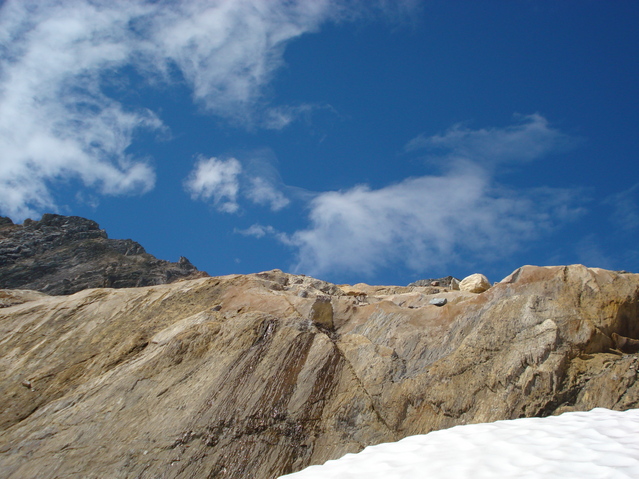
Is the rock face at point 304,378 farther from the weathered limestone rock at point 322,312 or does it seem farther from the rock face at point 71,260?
the rock face at point 71,260

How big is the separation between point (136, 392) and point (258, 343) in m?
3.08

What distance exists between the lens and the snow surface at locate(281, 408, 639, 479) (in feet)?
23.0

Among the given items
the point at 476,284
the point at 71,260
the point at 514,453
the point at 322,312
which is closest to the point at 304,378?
the point at 322,312

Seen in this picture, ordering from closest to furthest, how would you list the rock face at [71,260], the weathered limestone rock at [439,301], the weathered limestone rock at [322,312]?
1. the weathered limestone rock at [322,312]
2. the weathered limestone rock at [439,301]
3. the rock face at [71,260]

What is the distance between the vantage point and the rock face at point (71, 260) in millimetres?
46594

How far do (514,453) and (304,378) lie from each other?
212 inches

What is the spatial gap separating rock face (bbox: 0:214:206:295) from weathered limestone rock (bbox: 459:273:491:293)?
26812mm

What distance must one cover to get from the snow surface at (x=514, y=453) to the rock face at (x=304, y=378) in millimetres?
837

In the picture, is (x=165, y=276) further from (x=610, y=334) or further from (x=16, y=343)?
(x=610, y=334)

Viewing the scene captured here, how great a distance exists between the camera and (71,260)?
172 ft

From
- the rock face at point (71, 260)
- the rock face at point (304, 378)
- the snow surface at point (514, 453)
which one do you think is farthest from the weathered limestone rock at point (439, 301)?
the rock face at point (71, 260)

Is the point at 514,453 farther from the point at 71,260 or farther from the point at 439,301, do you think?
the point at 71,260

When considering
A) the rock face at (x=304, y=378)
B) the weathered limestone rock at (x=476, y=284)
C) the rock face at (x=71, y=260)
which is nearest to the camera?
the rock face at (x=304, y=378)

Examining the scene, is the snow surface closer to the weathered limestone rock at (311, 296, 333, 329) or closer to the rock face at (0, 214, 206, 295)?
the weathered limestone rock at (311, 296, 333, 329)
